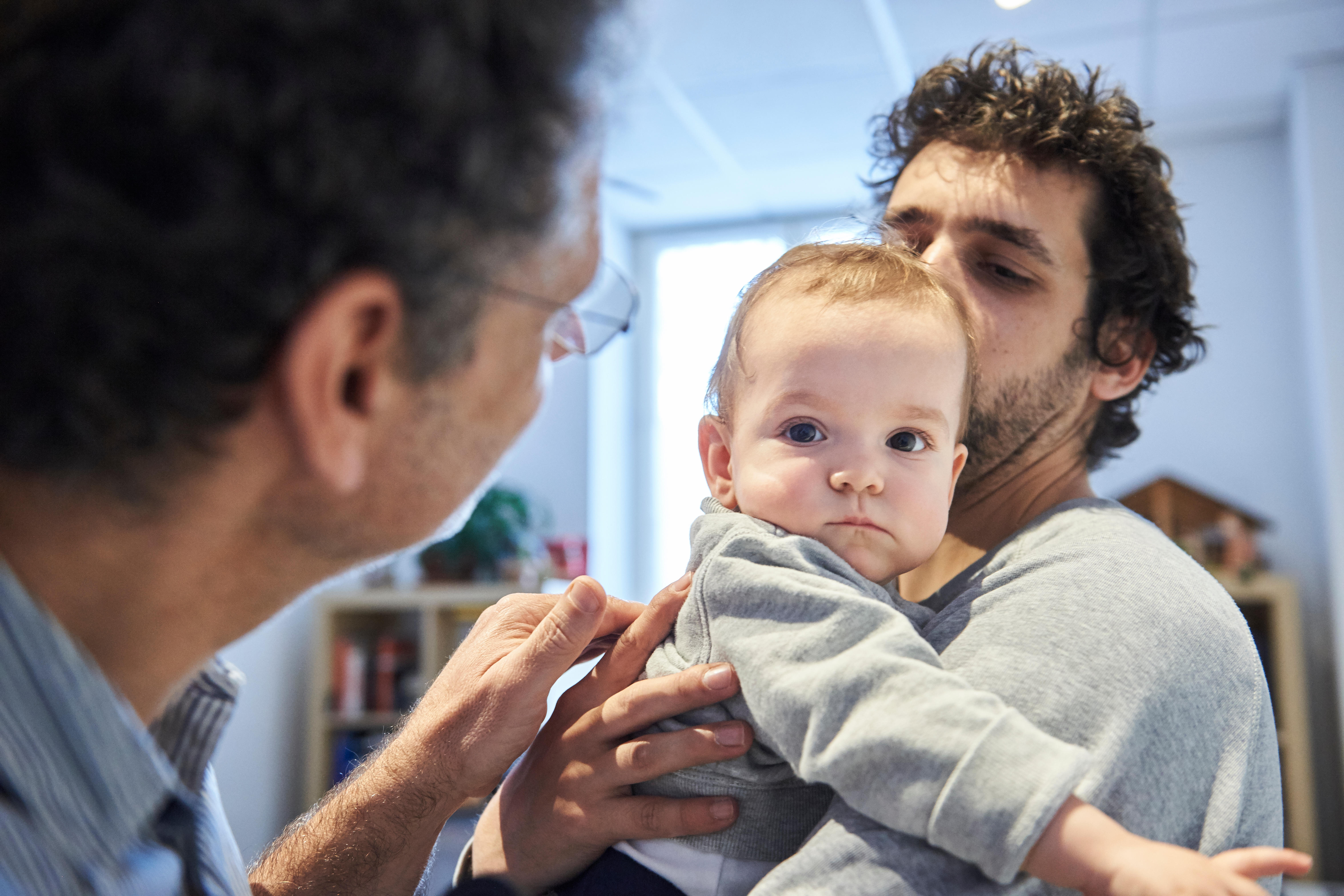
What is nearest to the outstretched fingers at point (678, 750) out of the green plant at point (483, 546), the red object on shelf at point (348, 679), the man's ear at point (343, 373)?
the man's ear at point (343, 373)

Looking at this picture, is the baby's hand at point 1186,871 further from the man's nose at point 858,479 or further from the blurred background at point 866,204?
the blurred background at point 866,204

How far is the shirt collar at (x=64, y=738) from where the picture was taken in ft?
2.06

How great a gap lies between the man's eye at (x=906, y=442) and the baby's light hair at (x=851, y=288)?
11 cm

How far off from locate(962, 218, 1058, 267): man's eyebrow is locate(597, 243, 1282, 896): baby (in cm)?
27

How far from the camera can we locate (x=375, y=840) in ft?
3.82

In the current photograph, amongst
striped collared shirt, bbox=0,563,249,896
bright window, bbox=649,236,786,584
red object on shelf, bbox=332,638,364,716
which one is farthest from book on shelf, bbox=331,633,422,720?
striped collared shirt, bbox=0,563,249,896

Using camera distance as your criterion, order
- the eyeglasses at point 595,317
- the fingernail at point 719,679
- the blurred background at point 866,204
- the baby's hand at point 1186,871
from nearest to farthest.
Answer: the baby's hand at point 1186,871 < the eyeglasses at point 595,317 < the fingernail at point 719,679 < the blurred background at point 866,204

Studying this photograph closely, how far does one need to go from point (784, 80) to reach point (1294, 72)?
7.07 ft

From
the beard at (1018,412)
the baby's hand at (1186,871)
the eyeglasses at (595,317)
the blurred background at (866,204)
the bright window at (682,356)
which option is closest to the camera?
the baby's hand at (1186,871)

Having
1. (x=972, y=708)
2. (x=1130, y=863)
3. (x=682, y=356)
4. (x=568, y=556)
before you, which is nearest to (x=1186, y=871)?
Result: (x=1130, y=863)

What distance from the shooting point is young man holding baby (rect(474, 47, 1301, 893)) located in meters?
0.88

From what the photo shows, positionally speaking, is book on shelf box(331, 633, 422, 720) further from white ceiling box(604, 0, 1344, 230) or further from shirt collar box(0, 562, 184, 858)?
shirt collar box(0, 562, 184, 858)

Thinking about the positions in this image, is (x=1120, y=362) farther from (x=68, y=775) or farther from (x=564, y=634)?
(x=68, y=775)

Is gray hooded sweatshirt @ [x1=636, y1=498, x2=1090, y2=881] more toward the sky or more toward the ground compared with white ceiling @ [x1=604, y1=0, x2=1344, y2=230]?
more toward the ground
